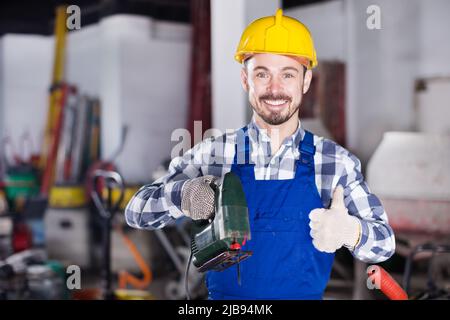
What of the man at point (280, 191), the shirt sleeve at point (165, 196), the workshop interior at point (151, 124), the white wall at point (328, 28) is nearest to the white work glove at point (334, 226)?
the man at point (280, 191)

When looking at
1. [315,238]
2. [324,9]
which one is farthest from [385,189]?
[315,238]

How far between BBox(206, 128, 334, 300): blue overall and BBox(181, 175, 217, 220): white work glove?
14 cm

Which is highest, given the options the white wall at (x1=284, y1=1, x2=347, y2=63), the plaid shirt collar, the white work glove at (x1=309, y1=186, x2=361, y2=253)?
the white wall at (x1=284, y1=1, x2=347, y2=63)

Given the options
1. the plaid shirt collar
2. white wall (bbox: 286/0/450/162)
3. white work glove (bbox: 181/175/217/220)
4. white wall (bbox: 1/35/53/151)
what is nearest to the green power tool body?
white work glove (bbox: 181/175/217/220)

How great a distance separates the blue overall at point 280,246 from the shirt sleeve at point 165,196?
21cm

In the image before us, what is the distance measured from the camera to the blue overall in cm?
172

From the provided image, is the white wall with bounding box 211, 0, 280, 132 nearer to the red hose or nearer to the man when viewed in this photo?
the man

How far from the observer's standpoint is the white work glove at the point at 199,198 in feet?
5.44

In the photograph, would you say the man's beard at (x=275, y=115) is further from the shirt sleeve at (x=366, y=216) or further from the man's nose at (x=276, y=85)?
the shirt sleeve at (x=366, y=216)

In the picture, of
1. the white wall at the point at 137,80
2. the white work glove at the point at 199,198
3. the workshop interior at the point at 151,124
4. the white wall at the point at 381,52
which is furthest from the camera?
the white wall at the point at 137,80

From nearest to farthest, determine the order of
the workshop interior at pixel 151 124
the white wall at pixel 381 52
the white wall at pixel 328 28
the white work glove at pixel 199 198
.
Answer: the white work glove at pixel 199 198 < the workshop interior at pixel 151 124 < the white wall at pixel 381 52 < the white wall at pixel 328 28

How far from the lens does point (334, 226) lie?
5.40 ft

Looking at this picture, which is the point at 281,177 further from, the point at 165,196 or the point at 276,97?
the point at 165,196
